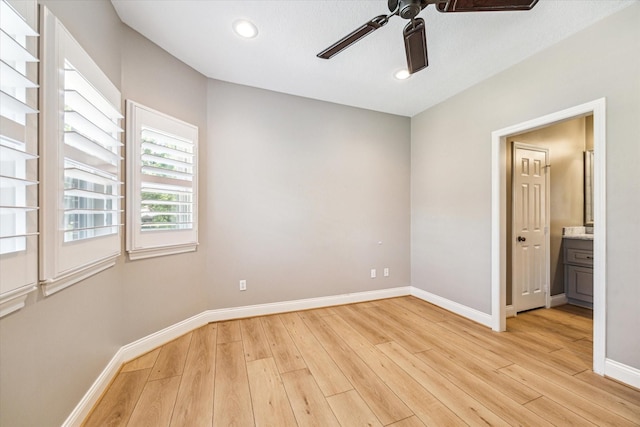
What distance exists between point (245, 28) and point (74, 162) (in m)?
1.57

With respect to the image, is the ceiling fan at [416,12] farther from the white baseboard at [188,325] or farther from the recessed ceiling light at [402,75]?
the white baseboard at [188,325]

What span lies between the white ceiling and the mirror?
7.44 ft

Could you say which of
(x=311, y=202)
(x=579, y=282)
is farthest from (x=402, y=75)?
(x=579, y=282)

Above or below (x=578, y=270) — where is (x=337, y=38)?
above

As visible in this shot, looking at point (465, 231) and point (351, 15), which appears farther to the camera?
point (465, 231)

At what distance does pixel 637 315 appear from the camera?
1709mm

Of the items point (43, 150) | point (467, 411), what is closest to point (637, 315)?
point (467, 411)

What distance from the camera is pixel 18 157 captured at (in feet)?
3.09

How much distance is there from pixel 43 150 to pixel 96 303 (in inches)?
40.4

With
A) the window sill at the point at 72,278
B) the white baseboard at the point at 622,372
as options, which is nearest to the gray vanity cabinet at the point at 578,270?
the white baseboard at the point at 622,372

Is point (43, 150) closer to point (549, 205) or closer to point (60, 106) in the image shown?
point (60, 106)

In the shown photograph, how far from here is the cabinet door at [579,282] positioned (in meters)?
3.11

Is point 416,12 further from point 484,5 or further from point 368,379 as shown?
point 368,379

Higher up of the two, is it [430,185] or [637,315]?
[430,185]
